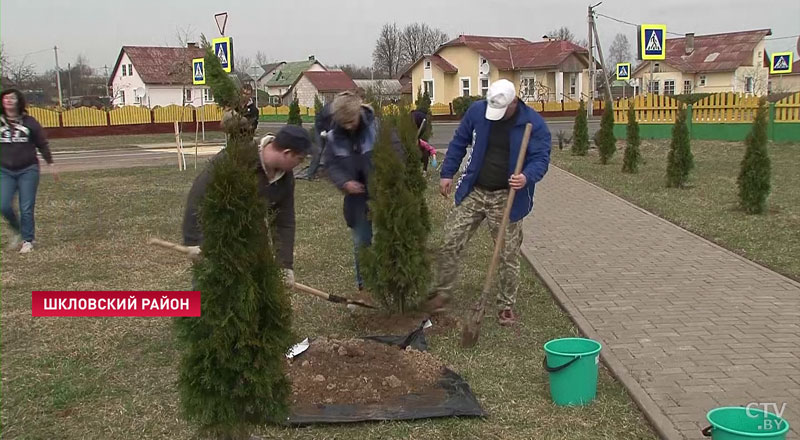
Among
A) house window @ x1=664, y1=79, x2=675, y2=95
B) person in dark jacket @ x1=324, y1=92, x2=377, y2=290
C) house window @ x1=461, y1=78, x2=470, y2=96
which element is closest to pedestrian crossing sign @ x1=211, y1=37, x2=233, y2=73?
person in dark jacket @ x1=324, y1=92, x2=377, y2=290

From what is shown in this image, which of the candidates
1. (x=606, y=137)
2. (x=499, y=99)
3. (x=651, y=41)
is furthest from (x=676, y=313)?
(x=651, y=41)

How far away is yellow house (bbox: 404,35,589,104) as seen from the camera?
48.8 metres

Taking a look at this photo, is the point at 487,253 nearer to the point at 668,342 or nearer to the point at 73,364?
the point at 668,342

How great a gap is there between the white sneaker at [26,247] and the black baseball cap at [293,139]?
5.58 m

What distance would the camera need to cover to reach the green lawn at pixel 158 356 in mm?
3688

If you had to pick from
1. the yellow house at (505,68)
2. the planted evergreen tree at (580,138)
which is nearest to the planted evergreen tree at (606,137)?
the planted evergreen tree at (580,138)

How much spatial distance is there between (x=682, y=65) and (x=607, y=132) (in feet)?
146

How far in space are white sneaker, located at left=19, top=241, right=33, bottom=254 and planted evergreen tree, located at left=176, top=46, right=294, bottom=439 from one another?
5812mm

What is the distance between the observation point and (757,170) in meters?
9.28

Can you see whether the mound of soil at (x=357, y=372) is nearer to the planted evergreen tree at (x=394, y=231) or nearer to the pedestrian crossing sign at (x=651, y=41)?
the planted evergreen tree at (x=394, y=231)

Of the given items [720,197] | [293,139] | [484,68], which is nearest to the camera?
[293,139]

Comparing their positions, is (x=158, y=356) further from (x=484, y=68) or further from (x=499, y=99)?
(x=484, y=68)

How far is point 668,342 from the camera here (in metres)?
4.81

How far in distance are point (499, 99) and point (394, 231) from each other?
1.16 meters
